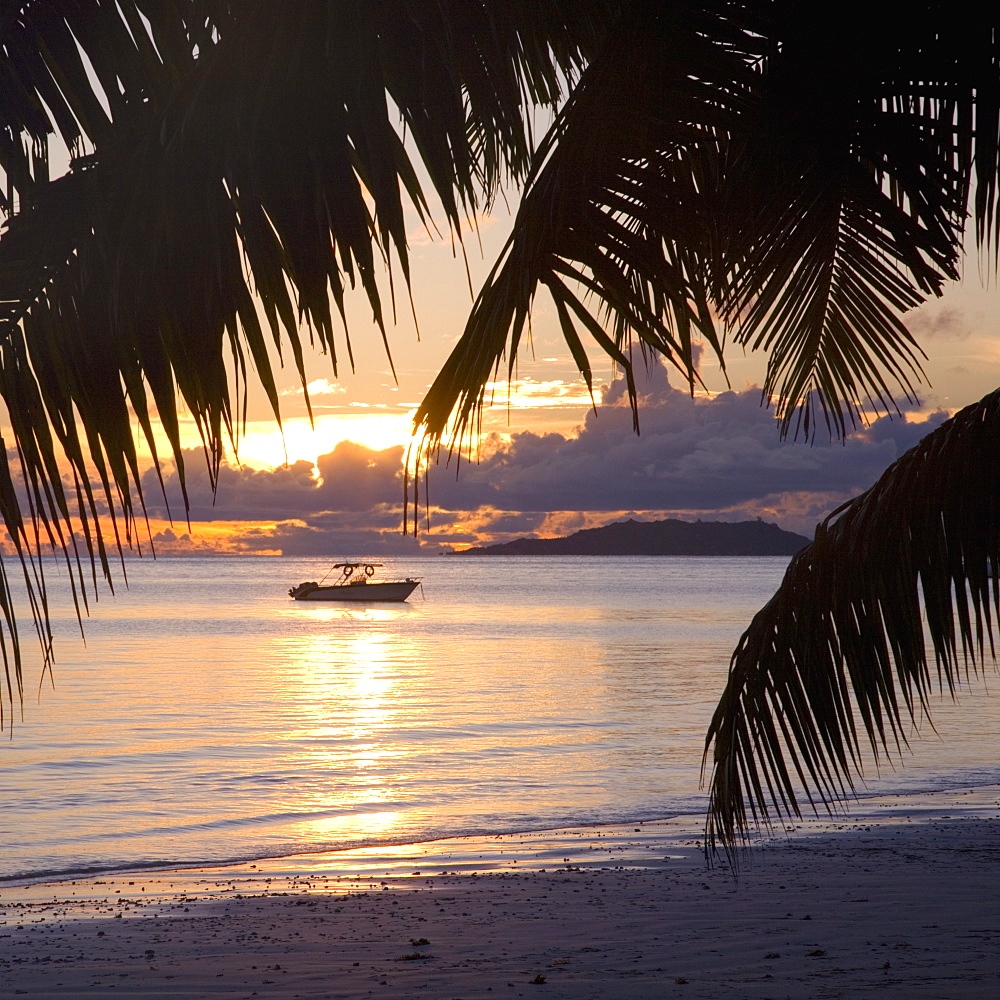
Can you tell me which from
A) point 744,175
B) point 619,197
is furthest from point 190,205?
point 744,175

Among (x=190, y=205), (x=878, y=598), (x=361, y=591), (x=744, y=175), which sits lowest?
(x=361, y=591)

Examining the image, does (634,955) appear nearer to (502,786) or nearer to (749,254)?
(749,254)

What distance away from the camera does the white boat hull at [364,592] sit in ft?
273

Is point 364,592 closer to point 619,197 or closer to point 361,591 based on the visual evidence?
point 361,591

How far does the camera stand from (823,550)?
3.50 meters

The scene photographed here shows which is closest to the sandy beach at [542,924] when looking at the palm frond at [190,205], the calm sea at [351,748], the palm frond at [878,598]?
the calm sea at [351,748]

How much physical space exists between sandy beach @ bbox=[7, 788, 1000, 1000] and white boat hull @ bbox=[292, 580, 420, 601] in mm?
70960

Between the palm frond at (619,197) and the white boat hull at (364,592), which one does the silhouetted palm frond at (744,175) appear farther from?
the white boat hull at (364,592)

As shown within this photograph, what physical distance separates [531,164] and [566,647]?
4477 centimetres

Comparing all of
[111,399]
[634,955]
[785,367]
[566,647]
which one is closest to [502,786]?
[634,955]

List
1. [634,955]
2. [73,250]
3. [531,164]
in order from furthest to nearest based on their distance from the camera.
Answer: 1. [634,955]
2. [531,164]
3. [73,250]

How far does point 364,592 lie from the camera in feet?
281

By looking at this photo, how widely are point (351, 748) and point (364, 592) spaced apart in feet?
213

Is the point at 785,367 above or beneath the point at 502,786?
above
